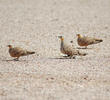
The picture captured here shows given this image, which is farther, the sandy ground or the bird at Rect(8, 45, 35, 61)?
the bird at Rect(8, 45, 35, 61)

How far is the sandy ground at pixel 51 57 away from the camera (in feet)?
32.6

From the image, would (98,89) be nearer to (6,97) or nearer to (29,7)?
(6,97)

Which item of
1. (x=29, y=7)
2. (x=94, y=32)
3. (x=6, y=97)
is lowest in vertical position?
(x=6, y=97)

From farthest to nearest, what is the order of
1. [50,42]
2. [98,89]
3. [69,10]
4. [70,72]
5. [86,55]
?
[69,10]
[50,42]
[86,55]
[70,72]
[98,89]

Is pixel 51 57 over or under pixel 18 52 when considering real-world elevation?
under

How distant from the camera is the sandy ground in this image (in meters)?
9.93

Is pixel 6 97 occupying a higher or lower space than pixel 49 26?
lower

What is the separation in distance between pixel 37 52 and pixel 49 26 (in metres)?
6.87

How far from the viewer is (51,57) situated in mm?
14203

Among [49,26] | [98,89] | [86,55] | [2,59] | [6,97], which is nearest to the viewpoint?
[6,97]

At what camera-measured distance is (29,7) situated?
29.0 meters

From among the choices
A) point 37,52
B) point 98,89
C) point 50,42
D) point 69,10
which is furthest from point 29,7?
point 98,89

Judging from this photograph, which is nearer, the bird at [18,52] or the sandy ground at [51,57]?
the sandy ground at [51,57]

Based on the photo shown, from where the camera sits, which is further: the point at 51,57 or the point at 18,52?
the point at 51,57
